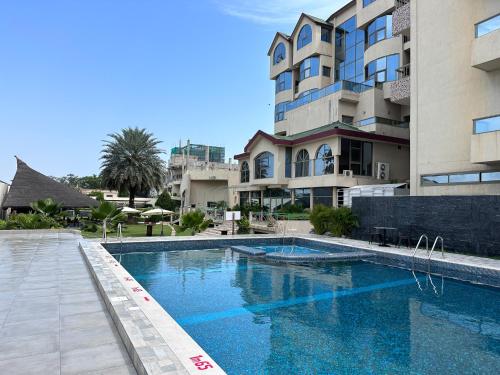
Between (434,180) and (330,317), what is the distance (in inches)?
561

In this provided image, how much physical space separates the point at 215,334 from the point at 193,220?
49.0ft

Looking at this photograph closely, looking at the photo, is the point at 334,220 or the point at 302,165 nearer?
the point at 334,220

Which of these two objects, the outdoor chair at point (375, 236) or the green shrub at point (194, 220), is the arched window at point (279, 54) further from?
the outdoor chair at point (375, 236)

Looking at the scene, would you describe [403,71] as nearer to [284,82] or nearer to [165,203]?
[284,82]

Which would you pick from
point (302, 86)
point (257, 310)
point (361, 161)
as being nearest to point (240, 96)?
point (302, 86)

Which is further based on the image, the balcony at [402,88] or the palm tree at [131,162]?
the palm tree at [131,162]

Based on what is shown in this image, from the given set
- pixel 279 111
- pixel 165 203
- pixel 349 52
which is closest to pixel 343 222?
pixel 349 52

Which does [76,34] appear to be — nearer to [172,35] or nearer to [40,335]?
[172,35]

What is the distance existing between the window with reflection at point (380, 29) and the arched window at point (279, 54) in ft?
37.6

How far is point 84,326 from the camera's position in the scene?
5.50 m

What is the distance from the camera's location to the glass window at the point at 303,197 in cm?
2833

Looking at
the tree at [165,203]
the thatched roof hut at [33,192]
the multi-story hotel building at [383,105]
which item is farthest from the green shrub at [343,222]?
Result: the tree at [165,203]

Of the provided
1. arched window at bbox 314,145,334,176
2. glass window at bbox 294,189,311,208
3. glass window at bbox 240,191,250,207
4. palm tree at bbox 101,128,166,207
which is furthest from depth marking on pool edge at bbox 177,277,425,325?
palm tree at bbox 101,128,166,207

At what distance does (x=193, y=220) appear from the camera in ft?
70.8
